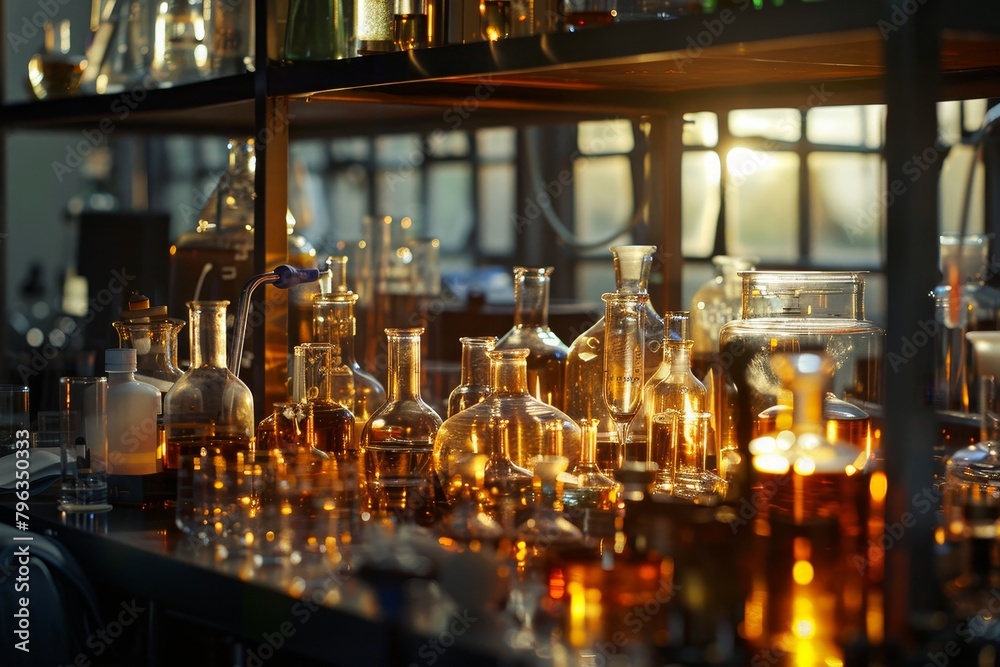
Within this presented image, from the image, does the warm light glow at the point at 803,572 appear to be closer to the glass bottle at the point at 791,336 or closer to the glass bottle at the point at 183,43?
the glass bottle at the point at 791,336

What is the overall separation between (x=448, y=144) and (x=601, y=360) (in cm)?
745

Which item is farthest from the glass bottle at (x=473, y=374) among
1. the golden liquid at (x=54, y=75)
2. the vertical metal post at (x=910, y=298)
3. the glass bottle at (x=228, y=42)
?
the golden liquid at (x=54, y=75)

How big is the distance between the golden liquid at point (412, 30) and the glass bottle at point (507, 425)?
457 millimetres

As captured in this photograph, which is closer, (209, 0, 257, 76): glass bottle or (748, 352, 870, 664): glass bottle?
(748, 352, 870, 664): glass bottle

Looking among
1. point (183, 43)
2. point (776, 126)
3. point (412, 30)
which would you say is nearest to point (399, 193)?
point (776, 126)

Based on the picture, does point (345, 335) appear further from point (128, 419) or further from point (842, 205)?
point (842, 205)

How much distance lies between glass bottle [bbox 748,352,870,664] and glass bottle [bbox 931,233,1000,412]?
0.24m

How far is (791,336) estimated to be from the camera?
1.66 metres

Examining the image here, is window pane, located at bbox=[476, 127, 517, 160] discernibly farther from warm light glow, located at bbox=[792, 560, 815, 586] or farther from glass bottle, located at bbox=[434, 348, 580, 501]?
warm light glow, located at bbox=[792, 560, 815, 586]

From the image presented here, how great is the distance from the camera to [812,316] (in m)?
1.70

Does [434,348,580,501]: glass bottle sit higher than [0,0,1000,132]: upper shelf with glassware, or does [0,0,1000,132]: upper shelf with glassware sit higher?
[0,0,1000,132]: upper shelf with glassware

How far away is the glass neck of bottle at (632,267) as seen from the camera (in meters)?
1.74

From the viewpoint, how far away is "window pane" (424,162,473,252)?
8883mm

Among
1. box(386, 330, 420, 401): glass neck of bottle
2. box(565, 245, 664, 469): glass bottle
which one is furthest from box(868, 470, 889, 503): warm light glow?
box(386, 330, 420, 401): glass neck of bottle
